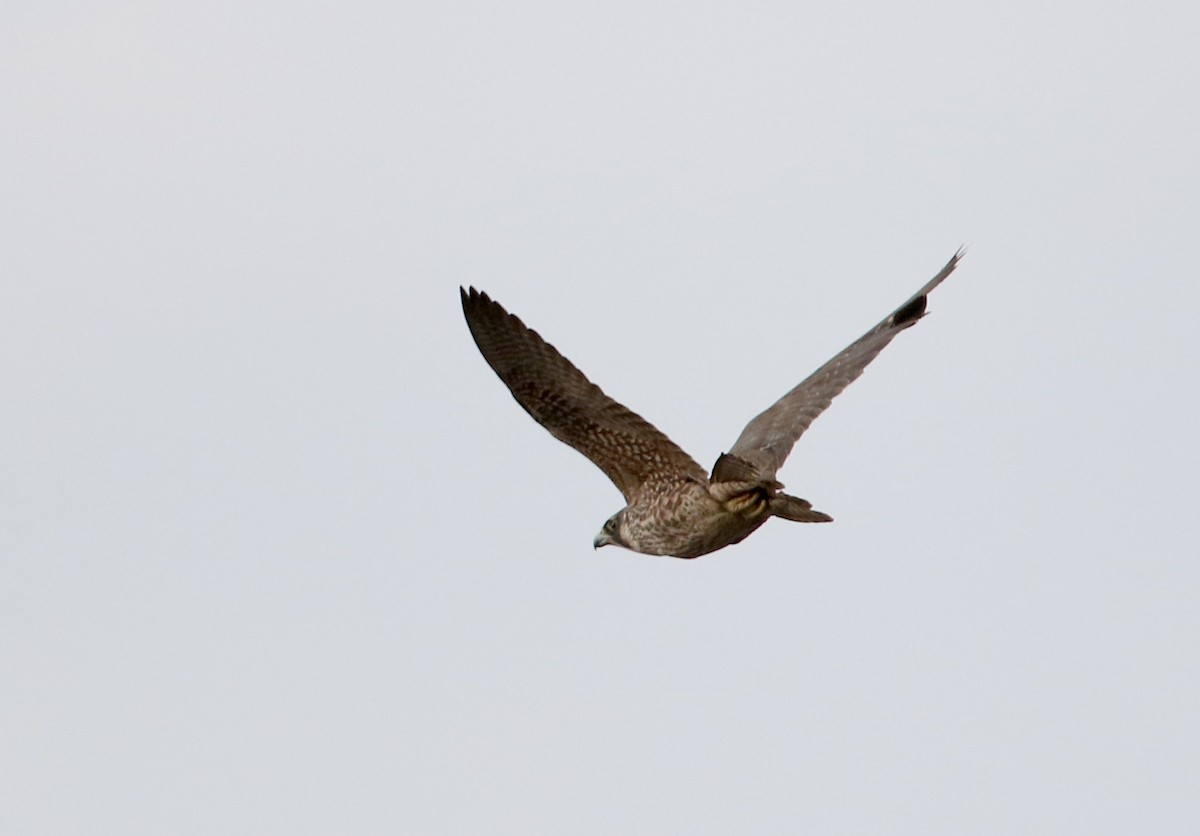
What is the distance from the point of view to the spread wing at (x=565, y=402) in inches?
653

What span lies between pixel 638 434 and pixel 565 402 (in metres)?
0.65

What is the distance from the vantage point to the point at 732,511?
50.8 ft

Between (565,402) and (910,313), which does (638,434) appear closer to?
(565,402)

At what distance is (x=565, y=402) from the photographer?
1683 centimetres

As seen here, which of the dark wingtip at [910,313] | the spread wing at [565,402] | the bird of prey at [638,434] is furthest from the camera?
the dark wingtip at [910,313]

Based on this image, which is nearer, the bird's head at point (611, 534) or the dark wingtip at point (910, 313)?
the bird's head at point (611, 534)

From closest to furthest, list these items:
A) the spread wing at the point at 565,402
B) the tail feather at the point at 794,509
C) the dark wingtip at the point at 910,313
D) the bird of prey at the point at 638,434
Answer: the tail feather at the point at 794,509 → the bird of prey at the point at 638,434 → the spread wing at the point at 565,402 → the dark wingtip at the point at 910,313

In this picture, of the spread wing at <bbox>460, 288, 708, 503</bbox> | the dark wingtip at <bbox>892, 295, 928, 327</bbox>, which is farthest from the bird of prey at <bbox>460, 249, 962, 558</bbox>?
the dark wingtip at <bbox>892, 295, 928, 327</bbox>

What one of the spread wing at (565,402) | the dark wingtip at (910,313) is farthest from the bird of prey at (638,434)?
the dark wingtip at (910,313)

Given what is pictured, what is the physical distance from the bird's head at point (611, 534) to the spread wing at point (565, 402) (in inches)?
7.6

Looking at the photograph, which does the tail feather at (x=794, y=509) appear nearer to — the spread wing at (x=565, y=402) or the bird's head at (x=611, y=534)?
the spread wing at (x=565, y=402)

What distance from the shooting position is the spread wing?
1658cm

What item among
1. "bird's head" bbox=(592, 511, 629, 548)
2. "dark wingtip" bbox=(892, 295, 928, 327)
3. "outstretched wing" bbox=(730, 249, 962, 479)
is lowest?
"bird's head" bbox=(592, 511, 629, 548)

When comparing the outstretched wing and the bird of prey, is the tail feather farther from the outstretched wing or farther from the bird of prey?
the outstretched wing
